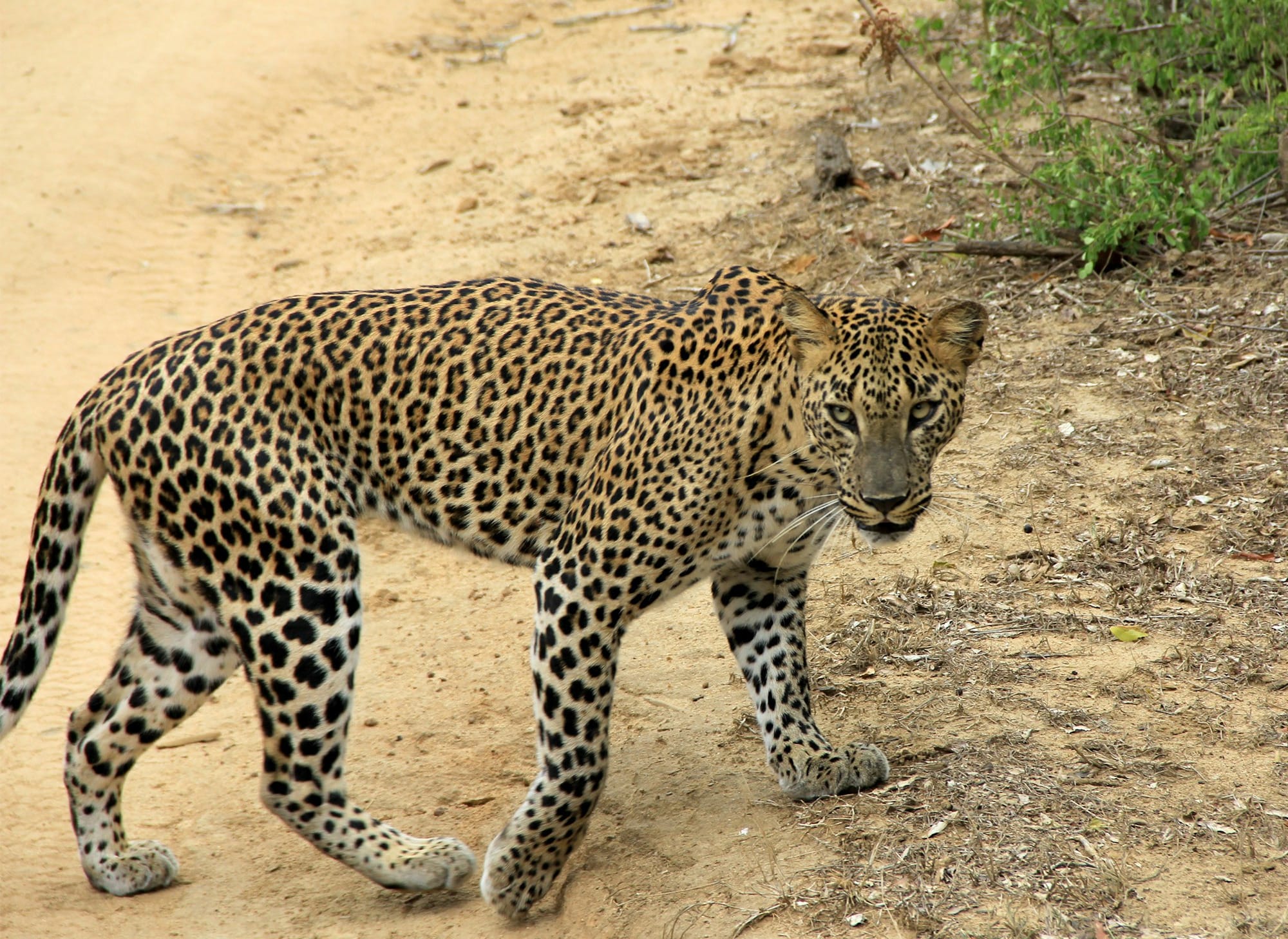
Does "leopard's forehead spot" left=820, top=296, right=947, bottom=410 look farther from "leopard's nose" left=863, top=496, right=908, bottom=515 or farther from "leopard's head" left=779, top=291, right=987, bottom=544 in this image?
"leopard's nose" left=863, top=496, right=908, bottom=515

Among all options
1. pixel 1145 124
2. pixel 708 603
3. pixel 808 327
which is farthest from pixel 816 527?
pixel 1145 124

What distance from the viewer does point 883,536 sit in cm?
496

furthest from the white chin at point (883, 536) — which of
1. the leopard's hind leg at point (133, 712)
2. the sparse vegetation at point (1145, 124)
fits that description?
the sparse vegetation at point (1145, 124)

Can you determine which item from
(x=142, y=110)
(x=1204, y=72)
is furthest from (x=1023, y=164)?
(x=142, y=110)

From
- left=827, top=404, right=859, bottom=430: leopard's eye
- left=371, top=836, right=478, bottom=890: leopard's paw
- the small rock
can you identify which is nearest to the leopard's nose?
left=827, top=404, right=859, bottom=430: leopard's eye

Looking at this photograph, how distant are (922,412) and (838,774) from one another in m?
1.56

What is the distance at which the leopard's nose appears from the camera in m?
4.80

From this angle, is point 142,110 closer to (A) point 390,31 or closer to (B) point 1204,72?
(A) point 390,31

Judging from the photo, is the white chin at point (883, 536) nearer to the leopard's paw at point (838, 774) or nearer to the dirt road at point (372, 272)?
the leopard's paw at point (838, 774)

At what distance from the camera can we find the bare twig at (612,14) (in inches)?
643

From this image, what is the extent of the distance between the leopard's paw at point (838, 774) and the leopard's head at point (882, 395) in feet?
3.52

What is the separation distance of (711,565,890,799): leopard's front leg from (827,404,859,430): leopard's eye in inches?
37.5

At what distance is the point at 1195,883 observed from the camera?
15.2 ft

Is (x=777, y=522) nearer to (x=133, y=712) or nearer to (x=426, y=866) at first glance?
(x=426, y=866)
